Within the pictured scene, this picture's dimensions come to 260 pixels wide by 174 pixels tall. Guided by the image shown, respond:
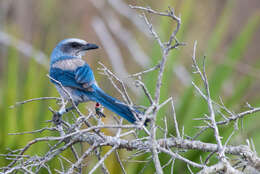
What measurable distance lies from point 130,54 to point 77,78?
12.4 feet

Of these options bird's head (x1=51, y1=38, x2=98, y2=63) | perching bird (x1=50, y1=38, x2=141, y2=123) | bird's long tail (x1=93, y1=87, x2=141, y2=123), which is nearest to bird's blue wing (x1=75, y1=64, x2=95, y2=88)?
perching bird (x1=50, y1=38, x2=141, y2=123)

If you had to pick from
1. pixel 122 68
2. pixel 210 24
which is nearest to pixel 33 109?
pixel 122 68

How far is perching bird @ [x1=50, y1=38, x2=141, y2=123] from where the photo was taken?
300 centimetres

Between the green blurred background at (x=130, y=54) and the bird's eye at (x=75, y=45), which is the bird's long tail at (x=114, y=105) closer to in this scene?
the green blurred background at (x=130, y=54)

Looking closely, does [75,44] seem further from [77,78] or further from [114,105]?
[114,105]

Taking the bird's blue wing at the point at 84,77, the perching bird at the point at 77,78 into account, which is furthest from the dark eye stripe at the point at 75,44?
the bird's blue wing at the point at 84,77

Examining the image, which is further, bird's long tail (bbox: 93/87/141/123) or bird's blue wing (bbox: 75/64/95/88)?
bird's blue wing (bbox: 75/64/95/88)

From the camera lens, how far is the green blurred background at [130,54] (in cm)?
389

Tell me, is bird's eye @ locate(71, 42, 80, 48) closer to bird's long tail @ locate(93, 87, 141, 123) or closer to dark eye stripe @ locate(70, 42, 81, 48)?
dark eye stripe @ locate(70, 42, 81, 48)

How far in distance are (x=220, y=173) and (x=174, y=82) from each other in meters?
5.36

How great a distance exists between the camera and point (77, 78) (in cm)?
348

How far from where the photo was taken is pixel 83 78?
3447 mm

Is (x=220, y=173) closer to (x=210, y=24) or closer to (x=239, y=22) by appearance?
(x=210, y=24)

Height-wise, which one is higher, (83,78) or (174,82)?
(83,78)
